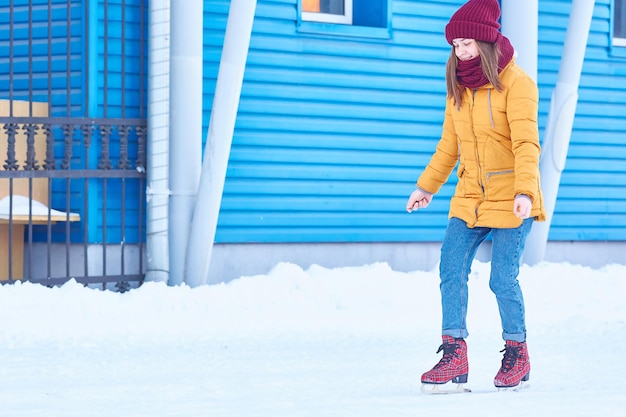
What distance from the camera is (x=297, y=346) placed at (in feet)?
18.5

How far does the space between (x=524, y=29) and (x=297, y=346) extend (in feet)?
12.9

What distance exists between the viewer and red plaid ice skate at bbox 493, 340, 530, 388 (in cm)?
418

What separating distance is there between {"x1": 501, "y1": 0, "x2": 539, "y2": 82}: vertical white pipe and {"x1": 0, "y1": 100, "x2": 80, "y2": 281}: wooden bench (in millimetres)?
3716

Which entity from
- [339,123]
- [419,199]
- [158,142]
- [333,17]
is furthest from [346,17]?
[419,199]

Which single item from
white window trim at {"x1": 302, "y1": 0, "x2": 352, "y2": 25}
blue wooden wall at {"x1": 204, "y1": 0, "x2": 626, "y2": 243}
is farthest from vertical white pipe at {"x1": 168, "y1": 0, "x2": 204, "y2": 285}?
white window trim at {"x1": 302, "y1": 0, "x2": 352, "y2": 25}

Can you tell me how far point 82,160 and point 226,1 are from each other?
1651mm

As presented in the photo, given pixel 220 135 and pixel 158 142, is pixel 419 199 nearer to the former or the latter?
pixel 220 135

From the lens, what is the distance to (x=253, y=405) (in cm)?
398

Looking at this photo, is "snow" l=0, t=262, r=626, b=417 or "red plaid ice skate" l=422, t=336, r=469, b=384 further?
"red plaid ice skate" l=422, t=336, r=469, b=384

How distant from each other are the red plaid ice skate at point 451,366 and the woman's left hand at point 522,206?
1.99 ft

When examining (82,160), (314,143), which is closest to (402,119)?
(314,143)

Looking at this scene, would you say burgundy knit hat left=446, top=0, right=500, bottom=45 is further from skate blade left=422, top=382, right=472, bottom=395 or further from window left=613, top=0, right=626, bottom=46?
window left=613, top=0, right=626, bottom=46

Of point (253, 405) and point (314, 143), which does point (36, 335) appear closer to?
point (253, 405)

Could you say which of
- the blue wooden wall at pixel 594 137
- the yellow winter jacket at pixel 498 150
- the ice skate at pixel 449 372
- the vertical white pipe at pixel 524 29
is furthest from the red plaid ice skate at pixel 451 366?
the blue wooden wall at pixel 594 137
